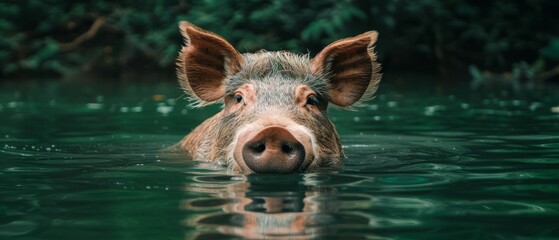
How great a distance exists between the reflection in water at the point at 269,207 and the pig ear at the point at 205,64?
1.51m

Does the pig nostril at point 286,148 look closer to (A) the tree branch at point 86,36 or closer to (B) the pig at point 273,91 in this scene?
(B) the pig at point 273,91

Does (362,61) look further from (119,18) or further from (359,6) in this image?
(119,18)

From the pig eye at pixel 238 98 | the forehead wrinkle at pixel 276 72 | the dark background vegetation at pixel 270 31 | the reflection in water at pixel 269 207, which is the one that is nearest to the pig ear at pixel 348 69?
the forehead wrinkle at pixel 276 72

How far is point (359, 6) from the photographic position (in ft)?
63.5

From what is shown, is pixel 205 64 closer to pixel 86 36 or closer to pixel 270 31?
pixel 270 31

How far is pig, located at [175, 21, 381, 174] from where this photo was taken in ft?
18.1

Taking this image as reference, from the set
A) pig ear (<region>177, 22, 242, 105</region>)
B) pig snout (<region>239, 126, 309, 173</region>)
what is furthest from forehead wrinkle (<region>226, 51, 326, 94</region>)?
pig snout (<region>239, 126, 309, 173</region>)

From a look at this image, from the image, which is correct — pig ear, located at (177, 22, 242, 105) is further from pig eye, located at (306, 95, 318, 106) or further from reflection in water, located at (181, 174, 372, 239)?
reflection in water, located at (181, 174, 372, 239)

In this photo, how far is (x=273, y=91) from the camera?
625 centimetres

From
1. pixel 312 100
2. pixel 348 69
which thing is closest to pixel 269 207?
pixel 312 100


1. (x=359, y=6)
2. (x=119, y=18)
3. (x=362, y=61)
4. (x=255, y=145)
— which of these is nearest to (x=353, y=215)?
(x=255, y=145)

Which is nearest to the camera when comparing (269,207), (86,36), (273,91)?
(269,207)

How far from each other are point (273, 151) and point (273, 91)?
114cm

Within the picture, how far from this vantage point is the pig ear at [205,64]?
6.73 m
